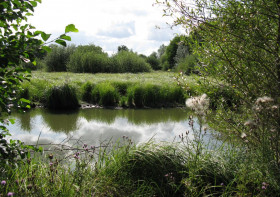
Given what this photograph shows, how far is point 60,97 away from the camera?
1070 centimetres

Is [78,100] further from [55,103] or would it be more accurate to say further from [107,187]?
[107,187]

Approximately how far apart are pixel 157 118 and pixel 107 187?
748cm

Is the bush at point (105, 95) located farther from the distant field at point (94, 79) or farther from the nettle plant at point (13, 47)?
the nettle plant at point (13, 47)

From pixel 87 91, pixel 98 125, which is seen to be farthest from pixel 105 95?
pixel 98 125

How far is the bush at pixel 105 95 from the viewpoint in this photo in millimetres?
11883

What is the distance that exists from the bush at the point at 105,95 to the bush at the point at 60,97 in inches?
54.3

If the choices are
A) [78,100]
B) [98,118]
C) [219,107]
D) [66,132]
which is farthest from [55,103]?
[219,107]

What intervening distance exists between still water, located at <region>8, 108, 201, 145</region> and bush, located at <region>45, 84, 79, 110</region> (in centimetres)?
45

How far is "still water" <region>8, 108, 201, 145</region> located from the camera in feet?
21.5

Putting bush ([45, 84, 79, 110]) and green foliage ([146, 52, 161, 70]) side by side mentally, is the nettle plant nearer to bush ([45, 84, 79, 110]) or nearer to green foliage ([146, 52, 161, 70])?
bush ([45, 84, 79, 110])

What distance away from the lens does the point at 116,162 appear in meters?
3.02

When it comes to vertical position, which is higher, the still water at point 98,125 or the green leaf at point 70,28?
the green leaf at point 70,28

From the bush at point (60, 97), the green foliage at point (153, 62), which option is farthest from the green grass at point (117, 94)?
the green foliage at point (153, 62)

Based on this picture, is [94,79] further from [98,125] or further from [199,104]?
[199,104]
